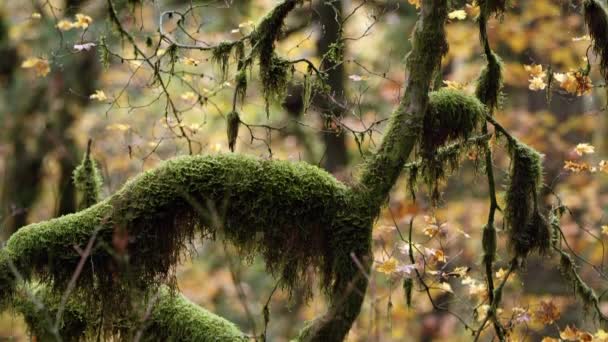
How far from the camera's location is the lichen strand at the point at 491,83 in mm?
4391

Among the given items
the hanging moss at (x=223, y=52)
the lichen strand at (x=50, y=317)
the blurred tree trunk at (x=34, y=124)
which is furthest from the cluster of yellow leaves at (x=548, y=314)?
the blurred tree trunk at (x=34, y=124)

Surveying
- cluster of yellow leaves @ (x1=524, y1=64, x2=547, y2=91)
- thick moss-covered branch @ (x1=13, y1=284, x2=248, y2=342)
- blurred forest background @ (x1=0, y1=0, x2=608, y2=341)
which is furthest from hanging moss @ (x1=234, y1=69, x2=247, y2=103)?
blurred forest background @ (x1=0, y1=0, x2=608, y2=341)

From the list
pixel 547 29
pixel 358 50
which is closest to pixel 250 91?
pixel 358 50

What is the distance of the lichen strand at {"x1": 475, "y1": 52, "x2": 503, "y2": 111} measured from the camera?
14.4 feet

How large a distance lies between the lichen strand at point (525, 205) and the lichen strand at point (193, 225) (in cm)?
129

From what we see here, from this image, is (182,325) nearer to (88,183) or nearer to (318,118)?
(88,183)

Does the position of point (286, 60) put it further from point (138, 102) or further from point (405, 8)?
point (138, 102)

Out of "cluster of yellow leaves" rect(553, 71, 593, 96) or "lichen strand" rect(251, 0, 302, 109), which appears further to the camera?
"cluster of yellow leaves" rect(553, 71, 593, 96)

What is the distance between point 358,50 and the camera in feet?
38.2

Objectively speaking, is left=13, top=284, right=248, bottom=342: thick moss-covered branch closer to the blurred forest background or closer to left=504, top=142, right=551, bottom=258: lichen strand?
left=504, top=142, right=551, bottom=258: lichen strand

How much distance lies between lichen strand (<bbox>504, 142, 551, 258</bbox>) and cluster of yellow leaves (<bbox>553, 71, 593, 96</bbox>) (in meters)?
0.63

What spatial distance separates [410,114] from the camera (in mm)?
3596

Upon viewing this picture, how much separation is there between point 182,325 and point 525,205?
2215mm

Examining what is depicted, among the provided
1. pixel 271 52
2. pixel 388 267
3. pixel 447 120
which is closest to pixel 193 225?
pixel 271 52
